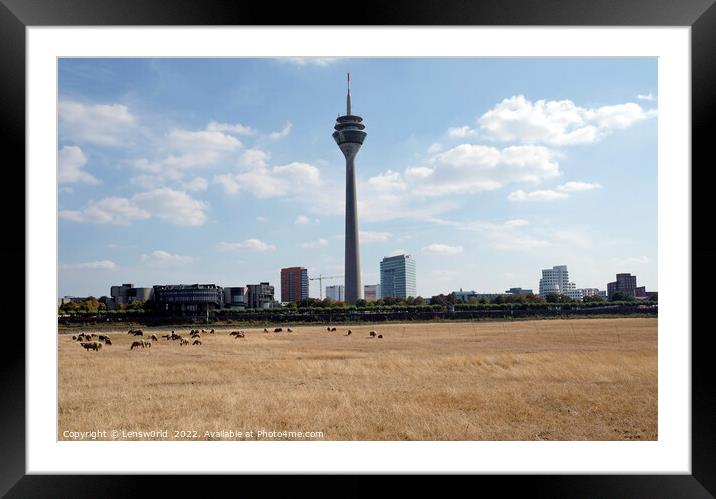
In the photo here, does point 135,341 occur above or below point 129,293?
below

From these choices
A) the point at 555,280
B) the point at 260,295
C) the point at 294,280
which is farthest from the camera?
the point at 294,280

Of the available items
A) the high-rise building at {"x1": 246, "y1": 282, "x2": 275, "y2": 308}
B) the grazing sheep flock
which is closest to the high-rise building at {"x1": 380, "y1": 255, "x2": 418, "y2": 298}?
the high-rise building at {"x1": 246, "y1": 282, "x2": 275, "y2": 308}

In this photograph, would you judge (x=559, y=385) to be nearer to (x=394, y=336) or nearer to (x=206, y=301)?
(x=394, y=336)

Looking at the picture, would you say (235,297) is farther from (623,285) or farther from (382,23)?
(382,23)

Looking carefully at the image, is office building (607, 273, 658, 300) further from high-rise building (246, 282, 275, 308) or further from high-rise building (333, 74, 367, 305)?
high-rise building (333, 74, 367, 305)

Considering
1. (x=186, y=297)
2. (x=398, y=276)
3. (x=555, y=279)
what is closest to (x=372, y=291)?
(x=398, y=276)
